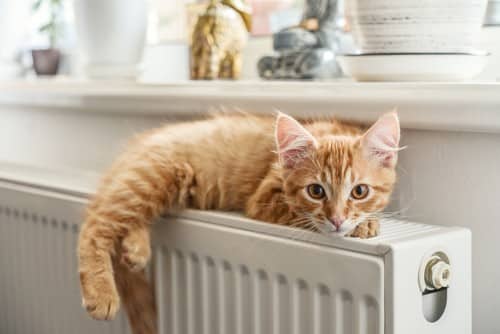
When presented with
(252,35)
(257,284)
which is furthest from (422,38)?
(252,35)

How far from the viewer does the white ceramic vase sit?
1.68 metres

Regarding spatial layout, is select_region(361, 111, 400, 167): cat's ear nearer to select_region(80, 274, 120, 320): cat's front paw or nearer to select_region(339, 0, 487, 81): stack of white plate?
select_region(339, 0, 487, 81): stack of white plate

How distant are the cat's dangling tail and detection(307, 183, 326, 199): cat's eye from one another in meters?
0.37

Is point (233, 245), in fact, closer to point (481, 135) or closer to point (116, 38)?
point (481, 135)

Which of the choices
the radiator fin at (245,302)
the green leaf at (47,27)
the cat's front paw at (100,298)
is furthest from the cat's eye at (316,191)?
the green leaf at (47,27)

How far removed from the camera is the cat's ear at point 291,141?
100cm

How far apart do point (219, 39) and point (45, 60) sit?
30.6 inches

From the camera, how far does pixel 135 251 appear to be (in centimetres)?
117

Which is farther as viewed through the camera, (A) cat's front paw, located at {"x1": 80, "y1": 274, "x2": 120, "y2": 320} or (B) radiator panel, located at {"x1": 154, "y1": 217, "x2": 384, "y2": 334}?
(A) cat's front paw, located at {"x1": 80, "y1": 274, "x2": 120, "y2": 320}

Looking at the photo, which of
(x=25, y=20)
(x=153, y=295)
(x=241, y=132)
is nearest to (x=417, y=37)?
(x=241, y=132)

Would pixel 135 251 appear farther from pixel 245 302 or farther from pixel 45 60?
pixel 45 60

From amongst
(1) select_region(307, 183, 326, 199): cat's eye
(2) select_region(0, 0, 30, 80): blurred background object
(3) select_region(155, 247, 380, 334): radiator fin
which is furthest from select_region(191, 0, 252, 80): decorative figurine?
(2) select_region(0, 0, 30, 80): blurred background object

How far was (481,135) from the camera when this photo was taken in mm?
1028

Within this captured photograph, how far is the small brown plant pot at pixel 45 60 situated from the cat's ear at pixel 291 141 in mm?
1308
